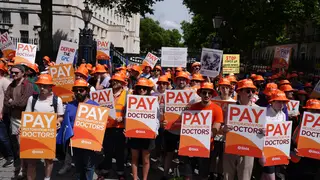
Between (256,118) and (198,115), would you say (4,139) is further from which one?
(256,118)

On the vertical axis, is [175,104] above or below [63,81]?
below

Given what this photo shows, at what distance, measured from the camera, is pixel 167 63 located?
10984 millimetres

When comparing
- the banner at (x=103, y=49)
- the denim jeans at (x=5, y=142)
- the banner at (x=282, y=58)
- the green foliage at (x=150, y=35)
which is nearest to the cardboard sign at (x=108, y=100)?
the denim jeans at (x=5, y=142)

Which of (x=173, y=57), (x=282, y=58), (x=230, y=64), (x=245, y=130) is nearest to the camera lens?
(x=245, y=130)

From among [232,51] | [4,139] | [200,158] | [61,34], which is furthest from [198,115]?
[61,34]

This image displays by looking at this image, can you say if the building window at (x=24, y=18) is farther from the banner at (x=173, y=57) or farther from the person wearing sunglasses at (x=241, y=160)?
the person wearing sunglasses at (x=241, y=160)

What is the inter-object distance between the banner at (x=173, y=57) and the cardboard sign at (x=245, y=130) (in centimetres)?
628

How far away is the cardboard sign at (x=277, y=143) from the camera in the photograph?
15.6 feet

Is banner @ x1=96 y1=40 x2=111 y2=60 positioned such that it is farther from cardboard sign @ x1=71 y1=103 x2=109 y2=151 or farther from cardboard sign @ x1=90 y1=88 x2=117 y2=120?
cardboard sign @ x1=71 y1=103 x2=109 y2=151

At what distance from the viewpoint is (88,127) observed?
503 centimetres

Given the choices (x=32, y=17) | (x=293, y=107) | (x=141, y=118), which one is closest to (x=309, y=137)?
(x=293, y=107)

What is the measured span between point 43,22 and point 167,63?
1220 centimetres

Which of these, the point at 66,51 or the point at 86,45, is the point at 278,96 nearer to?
the point at 66,51

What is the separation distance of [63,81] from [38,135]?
2503mm
